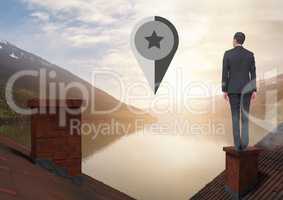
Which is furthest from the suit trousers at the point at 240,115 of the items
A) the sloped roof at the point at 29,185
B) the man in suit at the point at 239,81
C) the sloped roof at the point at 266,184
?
the sloped roof at the point at 29,185

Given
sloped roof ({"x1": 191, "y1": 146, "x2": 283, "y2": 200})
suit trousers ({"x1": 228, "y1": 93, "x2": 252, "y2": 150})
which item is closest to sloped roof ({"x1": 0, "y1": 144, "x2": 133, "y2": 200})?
suit trousers ({"x1": 228, "y1": 93, "x2": 252, "y2": 150})

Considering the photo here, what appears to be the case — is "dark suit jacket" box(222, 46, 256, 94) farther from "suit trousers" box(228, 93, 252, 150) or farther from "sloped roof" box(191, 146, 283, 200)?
"sloped roof" box(191, 146, 283, 200)

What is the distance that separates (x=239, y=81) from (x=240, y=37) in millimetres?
721

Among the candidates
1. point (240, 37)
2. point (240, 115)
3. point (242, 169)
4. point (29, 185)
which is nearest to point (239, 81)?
point (240, 115)

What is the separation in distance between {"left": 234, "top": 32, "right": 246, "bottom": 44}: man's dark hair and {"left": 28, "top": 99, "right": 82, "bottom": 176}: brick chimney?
2.77 meters

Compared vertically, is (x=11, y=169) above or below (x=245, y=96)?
below

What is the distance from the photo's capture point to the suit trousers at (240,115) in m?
6.31

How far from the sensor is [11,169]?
454 centimetres

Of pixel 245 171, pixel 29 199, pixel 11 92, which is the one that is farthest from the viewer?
pixel 11 92

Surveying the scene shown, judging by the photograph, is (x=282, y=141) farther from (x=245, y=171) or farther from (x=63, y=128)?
(x=63, y=128)

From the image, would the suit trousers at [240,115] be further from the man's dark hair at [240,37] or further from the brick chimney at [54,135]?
the brick chimney at [54,135]

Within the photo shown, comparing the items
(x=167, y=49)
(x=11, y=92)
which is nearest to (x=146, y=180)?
(x=167, y=49)

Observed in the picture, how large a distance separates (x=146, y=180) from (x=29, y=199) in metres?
42.4

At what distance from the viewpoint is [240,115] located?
21.2 ft
